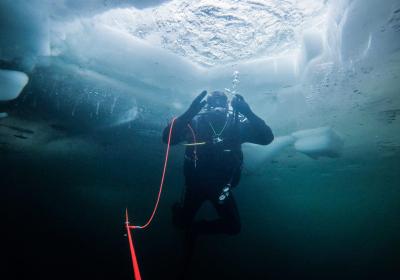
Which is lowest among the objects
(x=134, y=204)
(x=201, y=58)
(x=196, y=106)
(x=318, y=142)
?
(x=134, y=204)

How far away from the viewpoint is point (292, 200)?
101 feet

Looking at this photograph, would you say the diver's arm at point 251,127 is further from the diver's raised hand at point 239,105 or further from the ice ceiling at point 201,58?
the ice ceiling at point 201,58

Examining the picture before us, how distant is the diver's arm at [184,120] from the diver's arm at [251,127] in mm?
719

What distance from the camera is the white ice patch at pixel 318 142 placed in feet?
39.3

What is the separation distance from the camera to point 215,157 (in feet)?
19.3

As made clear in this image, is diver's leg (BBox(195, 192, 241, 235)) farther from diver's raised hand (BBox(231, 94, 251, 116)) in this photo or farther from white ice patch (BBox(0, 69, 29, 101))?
white ice patch (BBox(0, 69, 29, 101))

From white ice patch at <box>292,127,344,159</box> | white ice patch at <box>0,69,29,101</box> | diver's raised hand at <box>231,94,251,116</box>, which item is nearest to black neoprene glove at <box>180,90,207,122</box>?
diver's raised hand at <box>231,94,251,116</box>

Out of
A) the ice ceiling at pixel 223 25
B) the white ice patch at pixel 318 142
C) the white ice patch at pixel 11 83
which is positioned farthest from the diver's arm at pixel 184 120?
the white ice patch at pixel 318 142

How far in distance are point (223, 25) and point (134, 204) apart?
26310mm

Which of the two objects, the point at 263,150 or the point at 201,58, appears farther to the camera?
the point at 263,150

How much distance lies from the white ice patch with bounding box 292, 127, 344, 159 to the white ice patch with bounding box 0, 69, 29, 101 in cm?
1082

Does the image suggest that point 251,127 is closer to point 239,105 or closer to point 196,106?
point 239,105

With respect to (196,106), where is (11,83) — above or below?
above

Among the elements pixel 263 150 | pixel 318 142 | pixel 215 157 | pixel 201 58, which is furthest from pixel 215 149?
pixel 318 142
